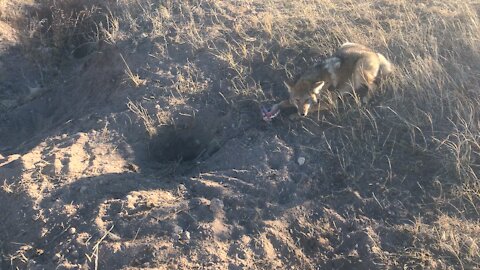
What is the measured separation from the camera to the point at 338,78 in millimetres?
5414

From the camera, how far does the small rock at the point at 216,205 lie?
438cm

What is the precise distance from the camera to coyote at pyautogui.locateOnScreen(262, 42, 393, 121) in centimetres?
529

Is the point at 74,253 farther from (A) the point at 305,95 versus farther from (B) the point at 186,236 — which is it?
(A) the point at 305,95

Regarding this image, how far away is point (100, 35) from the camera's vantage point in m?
7.30

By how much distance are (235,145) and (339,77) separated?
1436mm

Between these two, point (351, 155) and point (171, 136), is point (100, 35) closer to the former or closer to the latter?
point (171, 136)

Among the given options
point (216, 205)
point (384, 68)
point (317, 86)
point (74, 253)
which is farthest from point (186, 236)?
point (384, 68)

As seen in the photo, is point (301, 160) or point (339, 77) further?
point (339, 77)

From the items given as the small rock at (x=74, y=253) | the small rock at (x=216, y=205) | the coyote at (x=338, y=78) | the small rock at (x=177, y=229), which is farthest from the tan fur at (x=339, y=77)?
the small rock at (x=74, y=253)

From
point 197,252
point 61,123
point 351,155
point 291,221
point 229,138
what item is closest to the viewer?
point 197,252

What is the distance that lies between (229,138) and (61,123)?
2.31 meters

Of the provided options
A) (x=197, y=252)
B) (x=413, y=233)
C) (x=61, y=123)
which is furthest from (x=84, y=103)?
(x=413, y=233)

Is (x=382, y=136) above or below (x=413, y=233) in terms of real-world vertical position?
above

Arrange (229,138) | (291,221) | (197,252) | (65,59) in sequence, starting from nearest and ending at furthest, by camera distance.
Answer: (197,252), (291,221), (229,138), (65,59)
